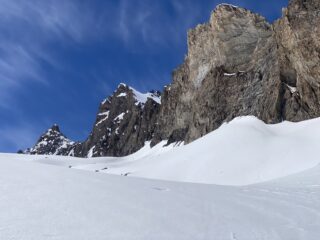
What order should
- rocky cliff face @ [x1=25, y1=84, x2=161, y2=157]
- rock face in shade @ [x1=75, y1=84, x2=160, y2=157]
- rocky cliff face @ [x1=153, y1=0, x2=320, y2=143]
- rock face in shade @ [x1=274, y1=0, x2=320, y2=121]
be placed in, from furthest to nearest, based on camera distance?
rocky cliff face @ [x1=25, y1=84, x2=161, y2=157], rock face in shade @ [x1=75, y1=84, x2=160, y2=157], rocky cliff face @ [x1=153, y1=0, x2=320, y2=143], rock face in shade @ [x1=274, y1=0, x2=320, y2=121]

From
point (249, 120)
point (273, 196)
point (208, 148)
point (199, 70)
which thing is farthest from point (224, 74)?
point (273, 196)

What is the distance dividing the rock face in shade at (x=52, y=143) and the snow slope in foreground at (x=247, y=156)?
120m

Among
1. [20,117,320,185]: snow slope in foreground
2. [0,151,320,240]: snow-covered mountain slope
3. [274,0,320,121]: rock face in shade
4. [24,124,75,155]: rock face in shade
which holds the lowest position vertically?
[0,151,320,240]: snow-covered mountain slope

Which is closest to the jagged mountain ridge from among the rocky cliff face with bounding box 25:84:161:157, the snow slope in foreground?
the snow slope in foreground

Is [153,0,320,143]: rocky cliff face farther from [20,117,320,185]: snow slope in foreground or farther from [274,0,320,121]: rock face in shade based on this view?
[20,117,320,185]: snow slope in foreground

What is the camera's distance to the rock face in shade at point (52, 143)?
530 feet

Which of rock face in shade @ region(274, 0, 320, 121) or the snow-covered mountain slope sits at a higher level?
rock face in shade @ region(274, 0, 320, 121)

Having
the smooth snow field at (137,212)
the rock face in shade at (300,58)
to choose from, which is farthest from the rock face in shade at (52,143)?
the smooth snow field at (137,212)

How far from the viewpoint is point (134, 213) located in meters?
7.66

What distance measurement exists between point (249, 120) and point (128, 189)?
45661mm

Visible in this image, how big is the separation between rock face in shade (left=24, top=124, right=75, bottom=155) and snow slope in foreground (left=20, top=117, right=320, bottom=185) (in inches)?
4708

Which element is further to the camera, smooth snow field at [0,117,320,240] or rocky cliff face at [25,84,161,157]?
rocky cliff face at [25,84,161,157]

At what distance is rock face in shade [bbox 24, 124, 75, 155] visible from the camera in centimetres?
16150

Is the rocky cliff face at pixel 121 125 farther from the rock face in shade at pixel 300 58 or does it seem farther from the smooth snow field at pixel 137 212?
the smooth snow field at pixel 137 212
